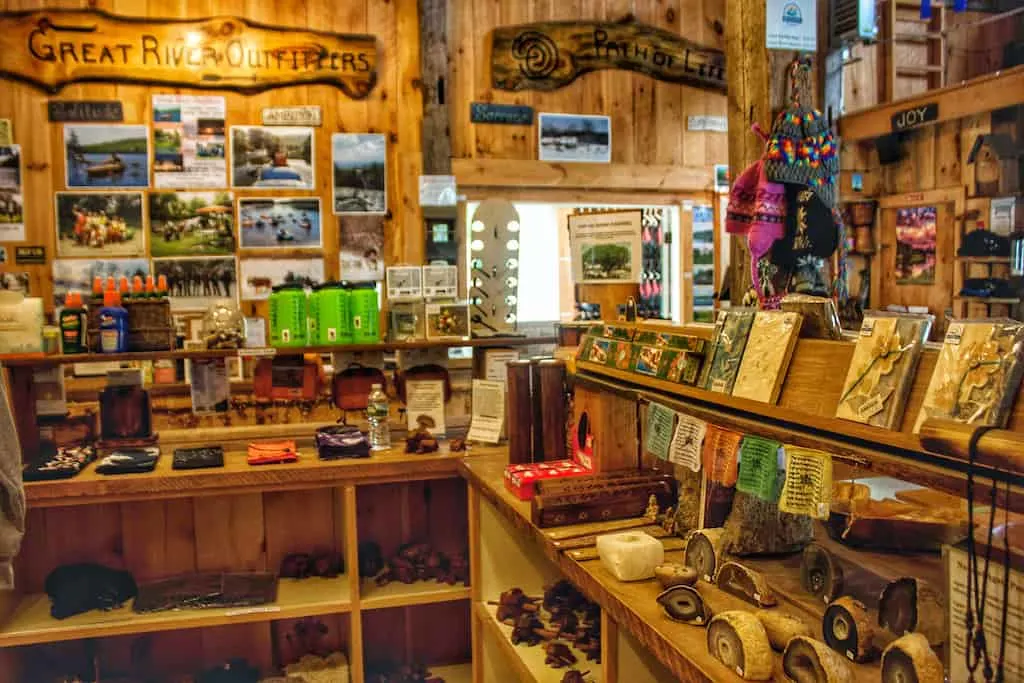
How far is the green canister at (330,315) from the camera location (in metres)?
3.36

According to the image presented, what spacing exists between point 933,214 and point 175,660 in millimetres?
5960

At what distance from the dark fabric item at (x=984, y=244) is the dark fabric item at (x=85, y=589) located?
5676 mm

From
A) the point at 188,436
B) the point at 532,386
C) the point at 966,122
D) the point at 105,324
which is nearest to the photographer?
the point at 532,386

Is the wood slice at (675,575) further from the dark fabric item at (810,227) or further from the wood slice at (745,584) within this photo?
the dark fabric item at (810,227)

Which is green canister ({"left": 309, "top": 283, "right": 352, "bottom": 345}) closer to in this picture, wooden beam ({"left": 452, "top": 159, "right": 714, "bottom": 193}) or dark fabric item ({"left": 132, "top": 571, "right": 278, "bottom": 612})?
dark fabric item ({"left": 132, "top": 571, "right": 278, "bottom": 612})

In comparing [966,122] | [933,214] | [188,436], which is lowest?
[188,436]

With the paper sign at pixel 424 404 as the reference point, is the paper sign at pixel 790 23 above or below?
above

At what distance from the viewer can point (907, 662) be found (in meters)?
1.26

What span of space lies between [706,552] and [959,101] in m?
5.22

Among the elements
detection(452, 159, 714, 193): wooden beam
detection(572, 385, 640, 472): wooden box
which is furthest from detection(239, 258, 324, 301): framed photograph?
detection(572, 385, 640, 472): wooden box

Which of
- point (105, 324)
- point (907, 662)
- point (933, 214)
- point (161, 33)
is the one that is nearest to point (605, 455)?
point (907, 662)

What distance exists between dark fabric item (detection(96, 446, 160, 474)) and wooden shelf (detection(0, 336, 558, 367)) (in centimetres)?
34

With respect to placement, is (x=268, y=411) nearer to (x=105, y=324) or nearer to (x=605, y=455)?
(x=105, y=324)

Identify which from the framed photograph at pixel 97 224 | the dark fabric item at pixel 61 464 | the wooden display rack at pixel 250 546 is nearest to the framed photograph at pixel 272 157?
the framed photograph at pixel 97 224
